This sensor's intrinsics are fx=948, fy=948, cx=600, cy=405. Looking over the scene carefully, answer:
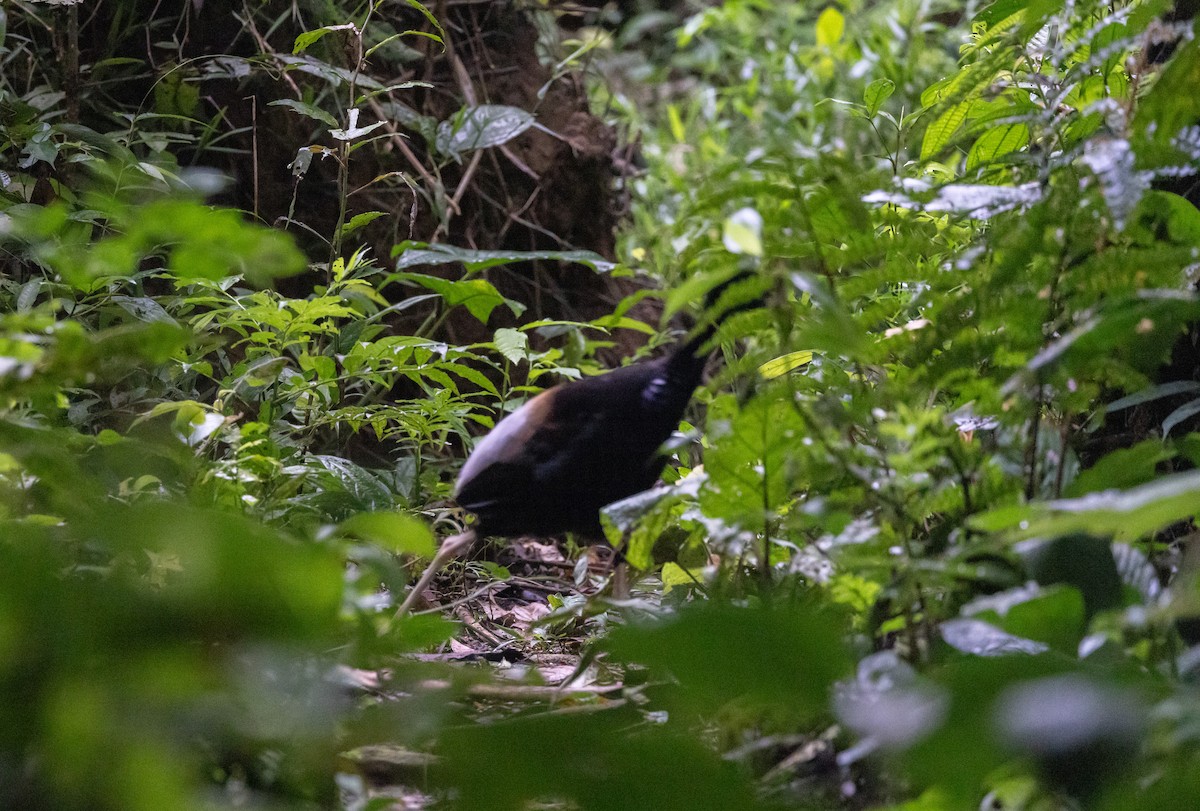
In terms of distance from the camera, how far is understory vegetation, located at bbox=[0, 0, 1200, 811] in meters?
0.55

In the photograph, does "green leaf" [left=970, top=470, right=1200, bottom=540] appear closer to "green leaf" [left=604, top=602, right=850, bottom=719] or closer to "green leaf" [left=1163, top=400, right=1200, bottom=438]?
"green leaf" [left=604, top=602, right=850, bottom=719]

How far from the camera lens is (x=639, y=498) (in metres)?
1.38

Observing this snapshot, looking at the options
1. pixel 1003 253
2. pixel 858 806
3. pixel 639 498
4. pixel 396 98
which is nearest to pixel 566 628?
pixel 639 498

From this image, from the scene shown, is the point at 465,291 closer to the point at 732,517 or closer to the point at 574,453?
the point at 574,453

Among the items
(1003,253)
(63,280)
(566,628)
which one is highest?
(1003,253)

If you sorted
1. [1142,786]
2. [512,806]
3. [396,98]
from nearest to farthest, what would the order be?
[512,806], [1142,786], [396,98]

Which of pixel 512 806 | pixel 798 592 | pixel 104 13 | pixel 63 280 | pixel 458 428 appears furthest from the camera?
pixel 104 13

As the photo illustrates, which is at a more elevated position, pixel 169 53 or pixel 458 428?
pixel 169 53

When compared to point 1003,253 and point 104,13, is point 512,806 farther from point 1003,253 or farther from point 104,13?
point 104,13

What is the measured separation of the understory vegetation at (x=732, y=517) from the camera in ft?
1.82

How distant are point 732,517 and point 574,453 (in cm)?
107

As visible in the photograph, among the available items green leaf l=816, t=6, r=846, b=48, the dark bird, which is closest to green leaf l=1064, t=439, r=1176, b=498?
the dark bird

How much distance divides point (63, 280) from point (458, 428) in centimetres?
97

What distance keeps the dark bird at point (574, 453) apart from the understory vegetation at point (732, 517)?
186 mm
